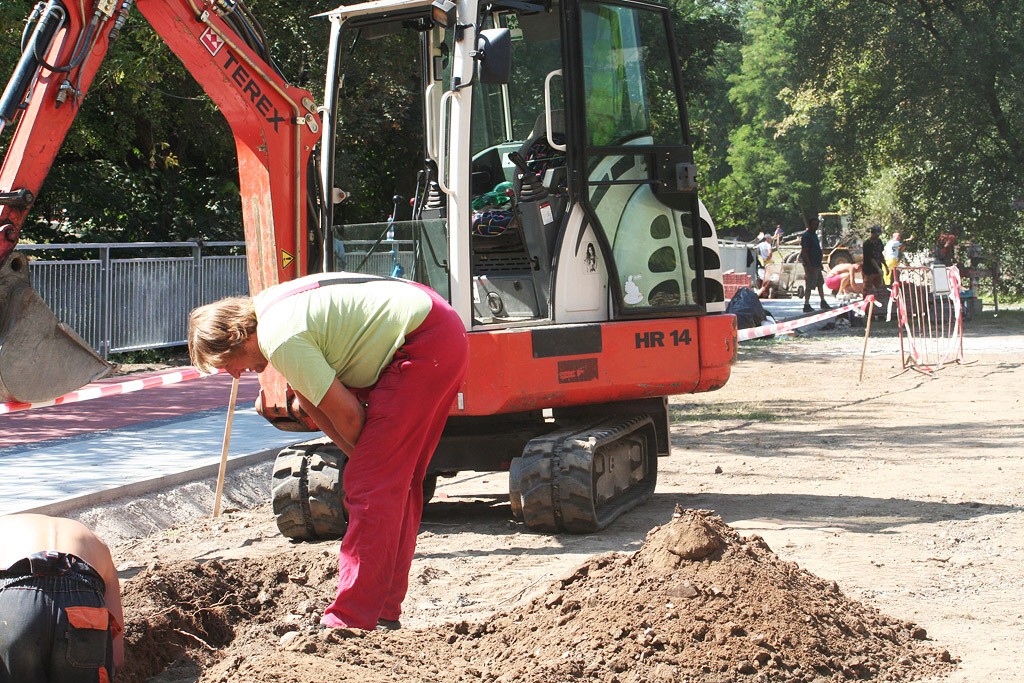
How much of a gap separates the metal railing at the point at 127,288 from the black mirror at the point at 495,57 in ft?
29.1

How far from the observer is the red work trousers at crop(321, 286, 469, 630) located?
476 cm

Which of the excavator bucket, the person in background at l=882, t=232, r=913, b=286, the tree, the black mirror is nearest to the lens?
the excavator bucket

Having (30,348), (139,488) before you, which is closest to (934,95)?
(139,488)

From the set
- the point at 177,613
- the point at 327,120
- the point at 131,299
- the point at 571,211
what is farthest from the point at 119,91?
the point at 177,613

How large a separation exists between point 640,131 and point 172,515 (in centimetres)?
424

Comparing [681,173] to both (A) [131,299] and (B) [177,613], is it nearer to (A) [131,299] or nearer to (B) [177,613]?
(B) [177,613]

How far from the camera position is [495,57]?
6.78 m

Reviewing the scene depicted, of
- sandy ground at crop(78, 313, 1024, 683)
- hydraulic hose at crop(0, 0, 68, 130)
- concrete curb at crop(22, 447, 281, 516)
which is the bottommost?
→ sandy ground at crop(78, 313, 1024, 683)

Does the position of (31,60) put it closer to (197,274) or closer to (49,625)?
(49,625)

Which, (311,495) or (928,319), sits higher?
(928,319)

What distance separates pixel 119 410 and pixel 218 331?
8448 millimetres

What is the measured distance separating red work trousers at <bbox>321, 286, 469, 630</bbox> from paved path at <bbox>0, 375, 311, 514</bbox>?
3.51 metres

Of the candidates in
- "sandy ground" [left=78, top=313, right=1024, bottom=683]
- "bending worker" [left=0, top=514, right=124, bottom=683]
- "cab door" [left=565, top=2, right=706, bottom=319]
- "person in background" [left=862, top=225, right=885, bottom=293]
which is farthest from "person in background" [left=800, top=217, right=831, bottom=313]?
"bending worker" [left=0, top=514, right=124, bottom=683]

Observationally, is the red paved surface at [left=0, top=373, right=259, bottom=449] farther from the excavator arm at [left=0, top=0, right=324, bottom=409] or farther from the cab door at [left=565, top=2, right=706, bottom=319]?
the cab door at [left=565, top=2, right=706, bottom=319]
